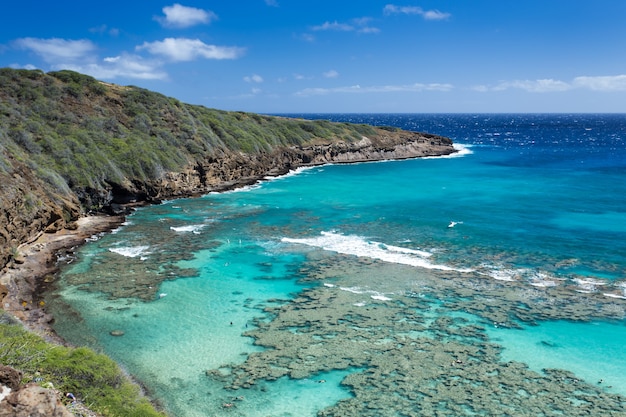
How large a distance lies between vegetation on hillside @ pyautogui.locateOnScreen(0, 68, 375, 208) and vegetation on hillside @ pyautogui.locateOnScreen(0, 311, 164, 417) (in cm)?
2427

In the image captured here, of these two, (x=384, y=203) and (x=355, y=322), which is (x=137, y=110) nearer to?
(x=384, y=203)

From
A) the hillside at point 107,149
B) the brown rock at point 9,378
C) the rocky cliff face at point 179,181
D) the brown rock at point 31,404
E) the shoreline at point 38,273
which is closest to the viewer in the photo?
the brown rock at point 31,404

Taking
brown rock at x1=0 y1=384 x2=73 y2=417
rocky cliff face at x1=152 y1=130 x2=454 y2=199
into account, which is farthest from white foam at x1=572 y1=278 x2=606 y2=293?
rocky cliff face at x1=152 y1=130 x2=454 y2=199

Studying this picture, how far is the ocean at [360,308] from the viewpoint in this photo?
19.4m

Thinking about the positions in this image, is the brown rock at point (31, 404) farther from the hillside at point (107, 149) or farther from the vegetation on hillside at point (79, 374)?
the hillside at point (107, 149)

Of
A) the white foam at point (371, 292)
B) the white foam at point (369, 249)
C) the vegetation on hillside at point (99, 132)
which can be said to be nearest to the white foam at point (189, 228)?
the white foam at point (369, 249)

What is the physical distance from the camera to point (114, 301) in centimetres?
2756

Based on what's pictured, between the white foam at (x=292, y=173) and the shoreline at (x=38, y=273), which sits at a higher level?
the white foam at (x=292, y=173)

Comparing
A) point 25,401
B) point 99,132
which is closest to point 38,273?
point 25,401

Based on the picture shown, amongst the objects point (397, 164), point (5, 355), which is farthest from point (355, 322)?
point (397, 164)

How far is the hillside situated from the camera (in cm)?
3952

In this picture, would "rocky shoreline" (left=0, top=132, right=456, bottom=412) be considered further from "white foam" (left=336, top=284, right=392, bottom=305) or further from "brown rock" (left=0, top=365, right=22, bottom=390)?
"white foam" (left=336, top=284, right=392, bottom=305)

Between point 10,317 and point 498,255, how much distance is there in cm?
2989

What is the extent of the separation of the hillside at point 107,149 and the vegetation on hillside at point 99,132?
0.12m
